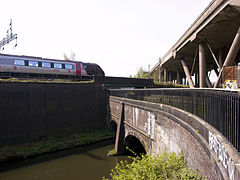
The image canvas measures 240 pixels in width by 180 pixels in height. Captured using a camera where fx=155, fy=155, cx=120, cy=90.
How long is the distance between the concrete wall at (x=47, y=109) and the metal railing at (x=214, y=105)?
13391 millimetres

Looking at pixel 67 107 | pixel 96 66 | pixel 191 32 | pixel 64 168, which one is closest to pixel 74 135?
pixel 67 107

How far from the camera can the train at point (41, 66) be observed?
17.7 metres

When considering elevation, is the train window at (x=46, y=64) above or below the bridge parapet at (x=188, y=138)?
above

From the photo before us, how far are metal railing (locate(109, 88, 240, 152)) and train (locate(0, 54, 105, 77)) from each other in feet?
54.7

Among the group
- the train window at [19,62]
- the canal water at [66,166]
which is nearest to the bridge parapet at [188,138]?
the canal water at [66,166]

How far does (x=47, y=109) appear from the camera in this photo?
17688 millimetres

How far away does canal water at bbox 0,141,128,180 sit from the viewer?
11.5m

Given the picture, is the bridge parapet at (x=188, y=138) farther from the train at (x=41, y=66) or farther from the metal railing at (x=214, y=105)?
the train at (x=41, y=66)

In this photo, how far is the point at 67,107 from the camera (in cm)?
1897

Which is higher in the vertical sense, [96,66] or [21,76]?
[96,66]

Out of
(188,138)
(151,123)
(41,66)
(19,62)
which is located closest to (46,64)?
(41,66)

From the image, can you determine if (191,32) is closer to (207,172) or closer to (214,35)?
(214,35)

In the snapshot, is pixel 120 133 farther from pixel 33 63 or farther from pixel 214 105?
pixel 33 63

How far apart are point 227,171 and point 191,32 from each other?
1244cm
